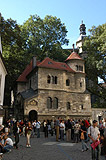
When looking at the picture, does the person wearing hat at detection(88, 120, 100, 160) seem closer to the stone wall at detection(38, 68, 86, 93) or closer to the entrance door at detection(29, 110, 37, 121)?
the entrance door at detection(29, 110, 37, 121)

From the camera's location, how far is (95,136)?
6.63 metres

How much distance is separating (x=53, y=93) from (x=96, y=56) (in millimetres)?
13769

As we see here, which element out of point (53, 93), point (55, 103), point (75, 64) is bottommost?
point (55, 103)

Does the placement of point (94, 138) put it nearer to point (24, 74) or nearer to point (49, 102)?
point (49, 102)

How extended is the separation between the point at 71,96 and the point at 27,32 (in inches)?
771

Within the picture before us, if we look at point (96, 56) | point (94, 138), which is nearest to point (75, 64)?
point (96, 56)

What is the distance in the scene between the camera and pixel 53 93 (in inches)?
1093

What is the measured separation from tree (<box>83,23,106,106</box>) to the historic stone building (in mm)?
3353

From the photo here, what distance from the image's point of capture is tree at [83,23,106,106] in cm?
3353

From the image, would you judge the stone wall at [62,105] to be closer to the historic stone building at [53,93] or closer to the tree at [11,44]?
the historic stone building at [53,93]

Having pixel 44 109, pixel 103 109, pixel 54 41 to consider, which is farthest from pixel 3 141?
pixel 54 41

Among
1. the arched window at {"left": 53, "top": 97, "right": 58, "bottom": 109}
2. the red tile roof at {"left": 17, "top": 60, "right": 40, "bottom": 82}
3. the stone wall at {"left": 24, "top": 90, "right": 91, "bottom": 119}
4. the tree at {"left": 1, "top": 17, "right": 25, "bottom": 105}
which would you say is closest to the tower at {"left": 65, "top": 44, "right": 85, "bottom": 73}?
the stone wall at {"left": 24, "top": 90, "right": 91, "bottom": 119}

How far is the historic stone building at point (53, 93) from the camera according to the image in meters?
26.2

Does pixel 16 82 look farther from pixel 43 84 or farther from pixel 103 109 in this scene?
pixel 103 109
